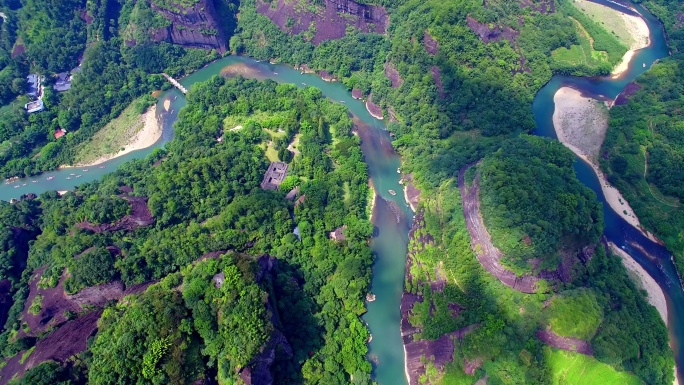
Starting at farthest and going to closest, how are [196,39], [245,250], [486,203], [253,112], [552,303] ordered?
[196,39] < [253,112] < [245,250] < [486,203] < [552,303]

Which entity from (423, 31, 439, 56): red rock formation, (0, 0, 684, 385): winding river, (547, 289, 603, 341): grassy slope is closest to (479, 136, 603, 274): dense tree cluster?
(547, 289, 603, 341): grassy slope

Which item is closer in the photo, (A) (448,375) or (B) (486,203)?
(A) (448,375)

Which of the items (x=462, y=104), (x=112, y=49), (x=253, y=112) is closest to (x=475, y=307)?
(x=462, y=104)

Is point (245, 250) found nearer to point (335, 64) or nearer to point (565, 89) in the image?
point (335, 64)

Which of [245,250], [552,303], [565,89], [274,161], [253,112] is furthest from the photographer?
[565,89]

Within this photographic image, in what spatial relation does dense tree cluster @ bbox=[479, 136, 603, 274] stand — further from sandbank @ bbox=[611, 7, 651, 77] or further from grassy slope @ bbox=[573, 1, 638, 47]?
Answer: grassy slope @ bbox=[573, 1, 638, 47]

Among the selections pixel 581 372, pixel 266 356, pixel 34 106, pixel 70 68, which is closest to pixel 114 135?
pixel 34 106

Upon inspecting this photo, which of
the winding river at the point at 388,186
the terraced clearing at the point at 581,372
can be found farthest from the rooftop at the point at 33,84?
the terraced clearing at the point at 581,372
